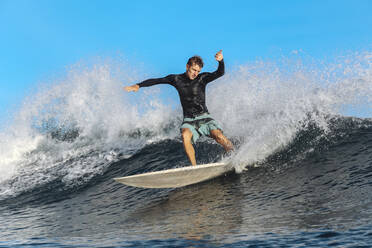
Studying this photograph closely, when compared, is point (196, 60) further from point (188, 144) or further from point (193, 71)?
point (188, 144)

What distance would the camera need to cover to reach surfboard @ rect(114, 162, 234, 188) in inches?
218

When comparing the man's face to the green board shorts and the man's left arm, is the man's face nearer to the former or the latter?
the man's left arm

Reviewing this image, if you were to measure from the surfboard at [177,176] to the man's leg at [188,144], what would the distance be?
0.22 meters

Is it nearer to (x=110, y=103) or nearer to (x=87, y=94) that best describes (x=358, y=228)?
(x=110, y=103)

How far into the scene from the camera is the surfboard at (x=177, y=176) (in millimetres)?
5539

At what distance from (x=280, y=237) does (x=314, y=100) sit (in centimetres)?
675

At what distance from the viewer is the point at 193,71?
5.82m

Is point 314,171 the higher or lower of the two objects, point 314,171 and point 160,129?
the lower

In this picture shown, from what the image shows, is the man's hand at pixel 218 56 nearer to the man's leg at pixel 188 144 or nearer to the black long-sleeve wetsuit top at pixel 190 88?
the black long-sleeve wetsuit top at pixel 190 88

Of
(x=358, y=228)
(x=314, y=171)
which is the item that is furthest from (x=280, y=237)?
(x=314, y=171)

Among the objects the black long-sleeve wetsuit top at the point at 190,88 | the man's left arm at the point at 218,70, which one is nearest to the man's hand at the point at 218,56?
the man's left arm at the point at 218,70

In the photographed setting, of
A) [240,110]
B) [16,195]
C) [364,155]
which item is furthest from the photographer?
[240,110]

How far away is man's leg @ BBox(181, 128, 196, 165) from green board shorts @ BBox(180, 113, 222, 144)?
0.24 feet

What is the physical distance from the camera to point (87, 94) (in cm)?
1316
